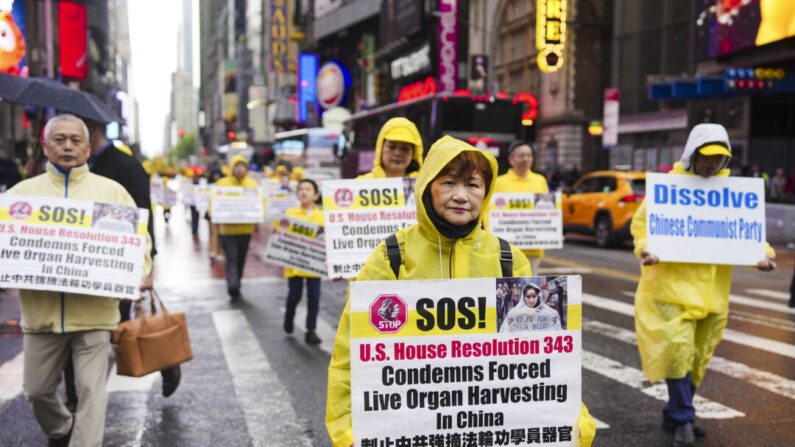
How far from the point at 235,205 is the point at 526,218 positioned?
5127 millimetres

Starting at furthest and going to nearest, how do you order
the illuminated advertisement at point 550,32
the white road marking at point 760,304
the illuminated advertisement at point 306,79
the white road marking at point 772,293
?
the illuminated advertisement at point 306,79, the illuminated advertisement at point 550,32, the white road marking at point 772,293, the white road marking at point 760,304

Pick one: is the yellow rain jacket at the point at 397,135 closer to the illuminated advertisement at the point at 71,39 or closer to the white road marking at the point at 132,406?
the white road marking at the point at 132,406

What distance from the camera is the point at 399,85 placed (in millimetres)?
51281

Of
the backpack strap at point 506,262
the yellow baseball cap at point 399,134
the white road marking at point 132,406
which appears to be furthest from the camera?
the yellow baseball cap at point 399,134

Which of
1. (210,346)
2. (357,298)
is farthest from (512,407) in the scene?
(210,346)

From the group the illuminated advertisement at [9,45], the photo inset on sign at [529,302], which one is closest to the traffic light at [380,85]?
the illuminated advertisement at [9,45]

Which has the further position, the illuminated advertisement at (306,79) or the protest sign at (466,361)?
the illuminated advertisement at (306,79)

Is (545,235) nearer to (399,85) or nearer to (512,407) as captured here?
(512,407)

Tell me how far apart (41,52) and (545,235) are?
117ft

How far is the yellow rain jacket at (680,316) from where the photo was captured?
5.04 m

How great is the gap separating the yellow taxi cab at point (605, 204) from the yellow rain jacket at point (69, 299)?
48.3ft

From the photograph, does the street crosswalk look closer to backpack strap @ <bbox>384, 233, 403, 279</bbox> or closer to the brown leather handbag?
the brown leather handbag

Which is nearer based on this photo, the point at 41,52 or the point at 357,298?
the point at 357,298

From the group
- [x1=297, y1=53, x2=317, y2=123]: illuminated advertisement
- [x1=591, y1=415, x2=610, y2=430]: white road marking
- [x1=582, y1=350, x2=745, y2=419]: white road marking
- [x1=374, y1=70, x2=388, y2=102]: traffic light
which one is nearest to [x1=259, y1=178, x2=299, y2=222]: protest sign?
[x1=582, y1=350, x2=745, y2=419]: white road marking
